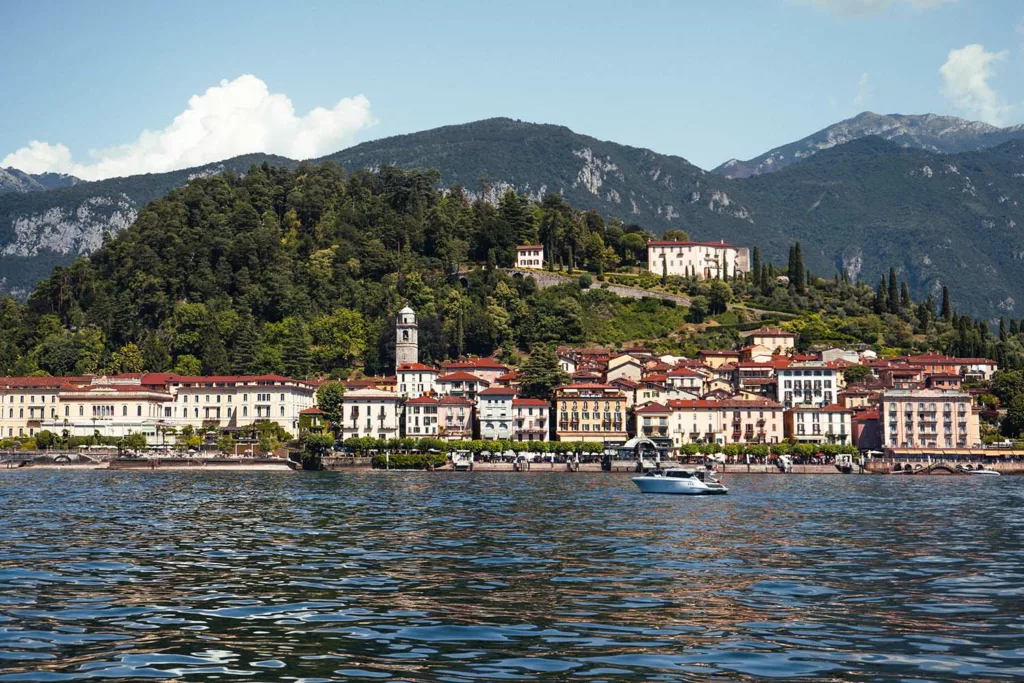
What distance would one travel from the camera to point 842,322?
505 ft

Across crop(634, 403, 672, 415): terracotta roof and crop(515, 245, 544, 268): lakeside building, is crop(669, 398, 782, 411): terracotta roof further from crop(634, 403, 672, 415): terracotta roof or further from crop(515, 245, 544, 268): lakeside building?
crop(515, 245, 544, 268): lakeside building

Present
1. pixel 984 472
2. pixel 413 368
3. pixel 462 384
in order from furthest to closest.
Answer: pixel 413 368 → pixel 462 384 → pixel 984 472

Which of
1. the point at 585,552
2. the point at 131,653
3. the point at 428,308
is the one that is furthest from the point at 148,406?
the point at 131,653

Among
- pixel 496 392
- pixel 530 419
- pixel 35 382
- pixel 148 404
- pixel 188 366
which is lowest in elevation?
pixel 530 419

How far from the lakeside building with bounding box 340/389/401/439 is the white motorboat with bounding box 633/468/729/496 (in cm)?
4935

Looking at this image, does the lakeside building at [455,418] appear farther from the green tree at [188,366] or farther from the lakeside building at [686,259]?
the lakeside building at [686,259]

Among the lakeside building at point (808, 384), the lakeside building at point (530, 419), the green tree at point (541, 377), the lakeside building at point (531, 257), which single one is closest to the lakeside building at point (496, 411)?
the lakeside building at point (530, 419)

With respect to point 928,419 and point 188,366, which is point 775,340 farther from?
point 188,366

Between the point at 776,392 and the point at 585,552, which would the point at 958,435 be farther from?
the point at 585,552

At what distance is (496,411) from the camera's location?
396 ft

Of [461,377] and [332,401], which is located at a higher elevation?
[461,377]

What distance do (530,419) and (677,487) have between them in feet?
166

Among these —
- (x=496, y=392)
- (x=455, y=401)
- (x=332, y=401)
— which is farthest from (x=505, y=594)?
(x=332, y=401)

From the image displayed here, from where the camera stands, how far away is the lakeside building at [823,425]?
11956 cm
